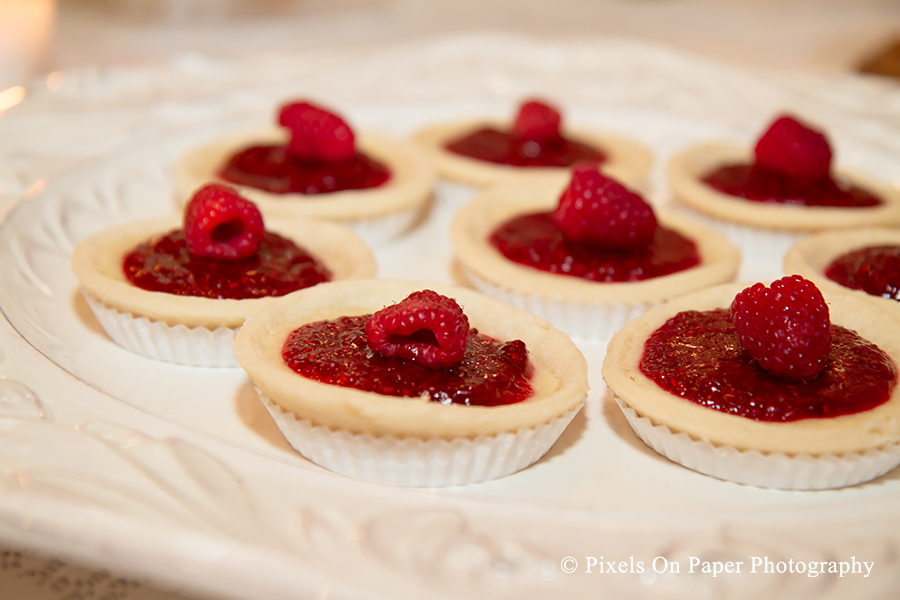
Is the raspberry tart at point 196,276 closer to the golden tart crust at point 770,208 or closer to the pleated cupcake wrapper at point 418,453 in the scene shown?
the pleated cupcake wrapper at point 418,453

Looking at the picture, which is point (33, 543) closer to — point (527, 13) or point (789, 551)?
point (789, 551)

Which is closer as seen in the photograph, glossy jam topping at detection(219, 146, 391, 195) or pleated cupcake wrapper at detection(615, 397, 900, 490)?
pleated cupcake wrapper at detection(615, 397, 900, 490)

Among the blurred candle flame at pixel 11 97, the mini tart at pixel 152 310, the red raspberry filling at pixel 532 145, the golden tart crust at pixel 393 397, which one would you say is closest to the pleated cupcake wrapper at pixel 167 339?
the mini tart at pixel 152 310

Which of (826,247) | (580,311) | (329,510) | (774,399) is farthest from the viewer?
(826,247)

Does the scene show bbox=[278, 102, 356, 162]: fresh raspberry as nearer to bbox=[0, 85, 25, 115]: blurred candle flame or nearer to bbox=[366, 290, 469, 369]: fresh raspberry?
bbox=[366, 290, 469, 369]: fresh raspberry

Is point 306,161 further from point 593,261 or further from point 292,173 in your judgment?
point 593,261

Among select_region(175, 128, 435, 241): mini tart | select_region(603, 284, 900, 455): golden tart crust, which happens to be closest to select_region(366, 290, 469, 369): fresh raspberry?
select_region(603, 284, 900, 455): golden tart crust

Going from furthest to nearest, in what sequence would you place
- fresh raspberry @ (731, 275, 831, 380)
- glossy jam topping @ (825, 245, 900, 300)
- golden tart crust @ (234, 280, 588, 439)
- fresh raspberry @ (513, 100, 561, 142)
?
fresh raspberry @ (513, 100, 561, 142)
glossy jam topping @ (825, 245, 900, 300)
fresh raspberry @ (731, 275, 831, 380)
golden tart crust @ (234, 280, 588, 439)

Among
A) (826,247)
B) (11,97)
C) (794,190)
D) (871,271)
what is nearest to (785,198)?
(794,190)

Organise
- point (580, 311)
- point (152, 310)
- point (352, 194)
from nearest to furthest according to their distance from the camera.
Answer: point (152, 310) → point (580, 311) → point (352, 194)
